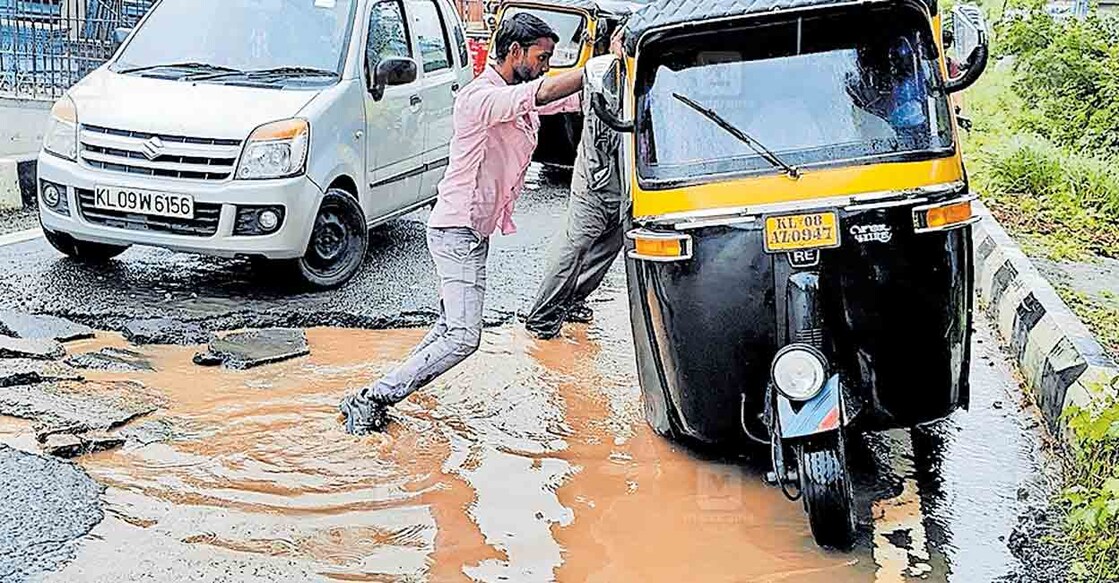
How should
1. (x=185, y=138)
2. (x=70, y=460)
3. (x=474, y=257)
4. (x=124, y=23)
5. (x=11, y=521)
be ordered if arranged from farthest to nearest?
(x=124, y=23), (x=185, y=138), (x=474, y=257), (x=70, y=460), (x=11, y=521)

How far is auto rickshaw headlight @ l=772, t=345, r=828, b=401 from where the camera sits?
4586mm

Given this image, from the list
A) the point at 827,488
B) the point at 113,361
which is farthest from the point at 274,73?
the point at 827,488

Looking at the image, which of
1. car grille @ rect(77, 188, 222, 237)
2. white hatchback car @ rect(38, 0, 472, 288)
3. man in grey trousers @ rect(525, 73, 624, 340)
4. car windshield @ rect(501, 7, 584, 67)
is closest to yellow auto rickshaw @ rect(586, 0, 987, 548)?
man in grey trousers @ rect(525, 73, 624, 340)

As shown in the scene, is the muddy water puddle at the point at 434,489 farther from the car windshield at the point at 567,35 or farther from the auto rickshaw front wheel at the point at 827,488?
the car windshield at the point at 567,35

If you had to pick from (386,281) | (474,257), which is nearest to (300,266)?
(386,281)

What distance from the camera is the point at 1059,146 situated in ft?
42.4

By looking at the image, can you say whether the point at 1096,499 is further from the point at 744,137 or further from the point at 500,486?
the point at 500,486

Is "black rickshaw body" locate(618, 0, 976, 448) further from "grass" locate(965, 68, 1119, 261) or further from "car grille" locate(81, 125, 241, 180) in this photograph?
"grass" locate(965, 68, 1119, 261)

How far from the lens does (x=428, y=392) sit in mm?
6473

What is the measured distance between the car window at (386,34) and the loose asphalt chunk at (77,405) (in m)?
3.31

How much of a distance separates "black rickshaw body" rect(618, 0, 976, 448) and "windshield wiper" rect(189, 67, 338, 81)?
3697mm

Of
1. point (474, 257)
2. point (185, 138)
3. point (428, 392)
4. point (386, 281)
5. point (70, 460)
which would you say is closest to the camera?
point (70, 460)

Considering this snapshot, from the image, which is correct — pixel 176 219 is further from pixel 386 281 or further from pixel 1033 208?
pixel 1033 208

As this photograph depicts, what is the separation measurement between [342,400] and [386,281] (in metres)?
2.68
